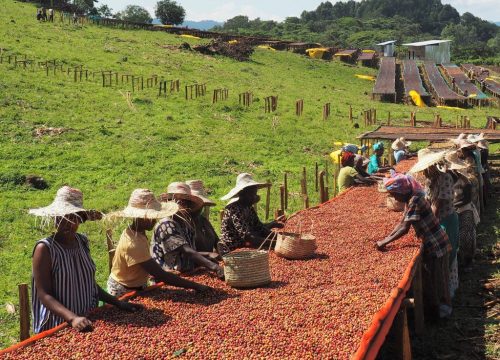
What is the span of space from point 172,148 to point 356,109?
1374 centimetres

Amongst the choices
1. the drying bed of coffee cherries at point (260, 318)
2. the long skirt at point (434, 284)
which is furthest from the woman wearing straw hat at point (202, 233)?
the long skirt at point (434, 284)

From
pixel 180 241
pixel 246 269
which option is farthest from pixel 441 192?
pixel 180 241

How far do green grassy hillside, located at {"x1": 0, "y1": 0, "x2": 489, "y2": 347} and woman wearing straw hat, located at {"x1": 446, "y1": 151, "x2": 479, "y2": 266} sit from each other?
4.65 metres

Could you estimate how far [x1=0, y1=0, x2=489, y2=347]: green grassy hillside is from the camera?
41.5ft

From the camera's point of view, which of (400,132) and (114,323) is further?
(400,132)

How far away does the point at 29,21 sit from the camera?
127 feet

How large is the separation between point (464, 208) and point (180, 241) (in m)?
4.66

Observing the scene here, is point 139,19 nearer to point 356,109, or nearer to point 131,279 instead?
point 356,109

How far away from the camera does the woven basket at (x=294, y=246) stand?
597 cm

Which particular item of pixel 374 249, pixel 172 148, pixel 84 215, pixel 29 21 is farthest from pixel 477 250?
pixel 29 21

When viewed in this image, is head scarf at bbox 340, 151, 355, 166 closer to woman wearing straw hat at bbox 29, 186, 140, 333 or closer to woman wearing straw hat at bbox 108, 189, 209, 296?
woman wearing straw hat at bbox 108, 189, 209, 296

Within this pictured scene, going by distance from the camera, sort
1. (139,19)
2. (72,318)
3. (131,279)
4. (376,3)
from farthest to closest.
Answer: (376,3), (139,19), (131,279), (72,318)

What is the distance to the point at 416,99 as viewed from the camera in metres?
36.1

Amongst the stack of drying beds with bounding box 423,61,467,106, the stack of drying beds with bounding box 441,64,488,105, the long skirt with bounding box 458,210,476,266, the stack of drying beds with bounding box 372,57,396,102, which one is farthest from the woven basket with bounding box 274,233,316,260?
the stack of drying beds with bounding box 441,64,488,105
